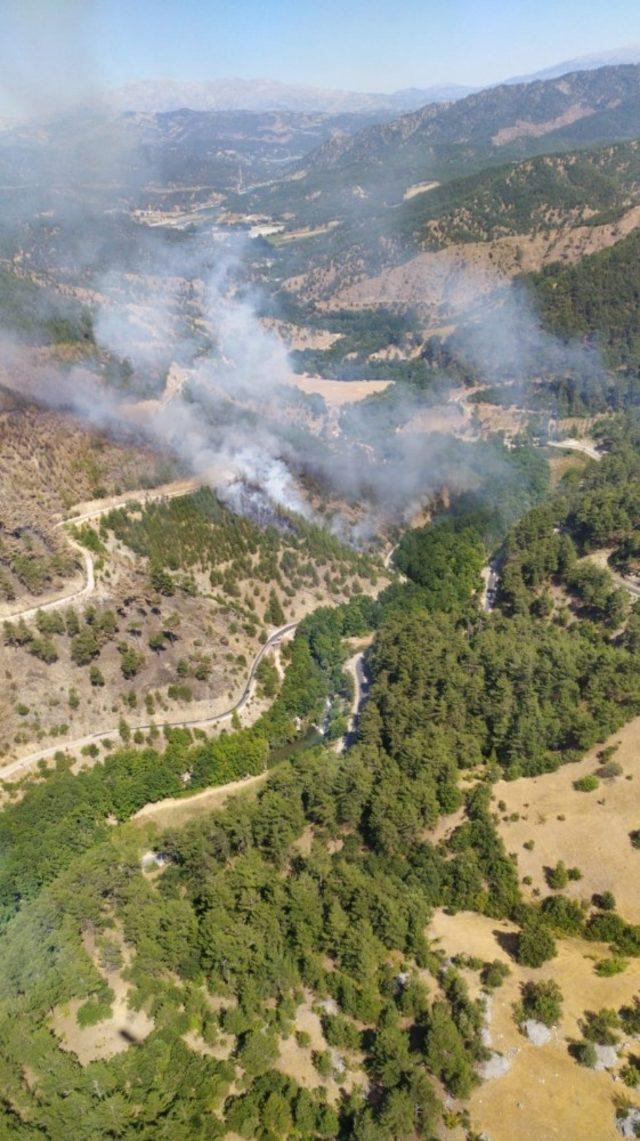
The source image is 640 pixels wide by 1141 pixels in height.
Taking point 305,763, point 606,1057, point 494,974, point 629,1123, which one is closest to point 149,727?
point 305,763

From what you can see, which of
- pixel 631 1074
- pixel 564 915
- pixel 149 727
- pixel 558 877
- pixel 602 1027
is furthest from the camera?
pixel 149 727

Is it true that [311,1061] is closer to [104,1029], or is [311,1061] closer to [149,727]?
[104,1029]

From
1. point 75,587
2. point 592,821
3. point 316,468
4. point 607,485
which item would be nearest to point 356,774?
point 592,821

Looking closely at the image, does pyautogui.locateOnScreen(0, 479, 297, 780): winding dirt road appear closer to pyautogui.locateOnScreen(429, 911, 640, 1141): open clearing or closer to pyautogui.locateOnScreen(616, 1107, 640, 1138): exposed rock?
pyautogui.locateOnScreen(429, 911, 640, 1141): open clearing

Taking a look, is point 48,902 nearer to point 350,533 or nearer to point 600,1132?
point 600,1132

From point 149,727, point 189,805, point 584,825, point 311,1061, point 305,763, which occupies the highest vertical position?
point 305,763

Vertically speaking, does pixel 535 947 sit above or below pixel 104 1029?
above

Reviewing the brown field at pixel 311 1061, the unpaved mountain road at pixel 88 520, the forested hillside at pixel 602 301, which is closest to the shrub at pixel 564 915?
the brown field at pixel 311 1061
